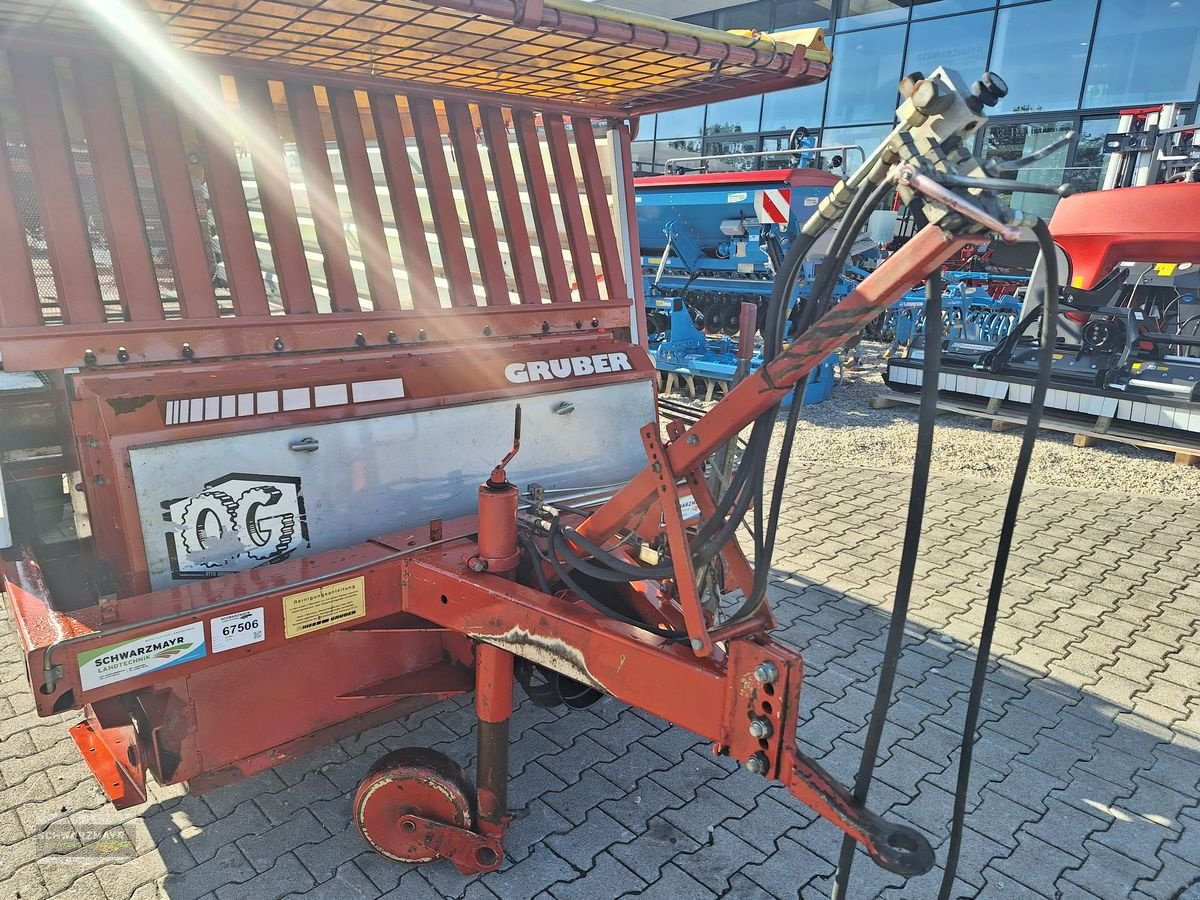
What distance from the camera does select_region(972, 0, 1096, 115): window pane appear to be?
1234 centimetres

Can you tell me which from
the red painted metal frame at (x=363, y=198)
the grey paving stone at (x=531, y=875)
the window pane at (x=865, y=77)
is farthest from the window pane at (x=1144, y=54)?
the grey paving stone at (x=531, y=875)

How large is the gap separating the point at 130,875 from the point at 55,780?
62cm

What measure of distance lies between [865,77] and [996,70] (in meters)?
A: 2.19

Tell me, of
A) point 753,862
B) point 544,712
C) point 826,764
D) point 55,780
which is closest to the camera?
point 753,862

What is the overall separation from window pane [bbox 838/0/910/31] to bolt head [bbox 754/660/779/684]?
15451 millimetres

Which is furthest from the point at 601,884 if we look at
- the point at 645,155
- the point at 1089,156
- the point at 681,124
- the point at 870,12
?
the point at 681,124

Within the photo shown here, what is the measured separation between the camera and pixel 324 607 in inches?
84.9

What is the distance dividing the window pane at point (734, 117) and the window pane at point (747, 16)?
149cm

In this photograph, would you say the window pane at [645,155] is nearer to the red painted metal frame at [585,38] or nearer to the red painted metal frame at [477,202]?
the red painted metal frame at [585,38]

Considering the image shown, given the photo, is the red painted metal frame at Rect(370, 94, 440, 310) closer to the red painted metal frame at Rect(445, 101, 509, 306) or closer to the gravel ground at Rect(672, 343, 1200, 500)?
the red painted metal frame at Rect(445, 101, 509, 306)

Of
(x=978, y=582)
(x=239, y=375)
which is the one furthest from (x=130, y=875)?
(x=978, y=582)

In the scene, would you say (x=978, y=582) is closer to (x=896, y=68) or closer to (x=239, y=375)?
(x=239, y=375)

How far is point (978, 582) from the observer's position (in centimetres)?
445

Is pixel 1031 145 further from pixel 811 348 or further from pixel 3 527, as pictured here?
pixel 3 527
